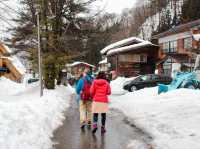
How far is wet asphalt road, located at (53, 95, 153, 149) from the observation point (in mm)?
10977

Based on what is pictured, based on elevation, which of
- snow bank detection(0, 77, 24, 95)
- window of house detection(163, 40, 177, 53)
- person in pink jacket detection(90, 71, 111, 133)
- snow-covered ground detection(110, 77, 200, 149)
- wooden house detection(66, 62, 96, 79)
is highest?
window of house detection(163, 40, 177, 53)

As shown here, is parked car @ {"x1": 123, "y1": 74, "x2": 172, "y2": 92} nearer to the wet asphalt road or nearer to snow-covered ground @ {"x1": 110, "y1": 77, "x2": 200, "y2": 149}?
snow-covered ground @ {"x1": 110, "y1": 77, "x2": 200, "y2": 149}

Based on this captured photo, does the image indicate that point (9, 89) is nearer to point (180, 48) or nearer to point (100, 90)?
point (180, 48)

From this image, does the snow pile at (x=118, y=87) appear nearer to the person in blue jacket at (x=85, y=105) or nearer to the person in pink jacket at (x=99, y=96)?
the person in blue jacket at (x=85, y=105)

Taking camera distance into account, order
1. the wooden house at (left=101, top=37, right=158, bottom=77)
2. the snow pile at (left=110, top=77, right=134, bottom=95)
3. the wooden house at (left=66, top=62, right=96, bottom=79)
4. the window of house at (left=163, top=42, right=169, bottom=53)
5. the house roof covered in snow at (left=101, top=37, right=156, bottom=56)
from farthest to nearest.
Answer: the wooden house at (left=101, top=37, right=158, bottom=77)
the window of house at (left=163, top=42, right=169, bottom=53)
the house roof covered in snow at (left=101, top=37, right=156, bottom=56)
the snow pile at (left=110, top=77, right=134, bottom=95)
the wooden house at (left=66, top=62, right=96, bottom=79)

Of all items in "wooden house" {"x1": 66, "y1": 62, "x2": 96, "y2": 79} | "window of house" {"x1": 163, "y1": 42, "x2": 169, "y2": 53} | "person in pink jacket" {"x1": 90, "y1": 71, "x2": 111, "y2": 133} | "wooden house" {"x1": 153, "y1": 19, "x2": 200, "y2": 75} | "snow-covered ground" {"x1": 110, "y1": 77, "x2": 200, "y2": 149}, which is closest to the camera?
"snow-covered ground" {"x1": 110, "y1": 77, "x2": 200, "y2": 149}

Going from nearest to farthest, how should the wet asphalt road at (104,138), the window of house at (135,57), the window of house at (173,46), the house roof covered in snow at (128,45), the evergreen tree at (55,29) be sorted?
the wet asphalt road at (104,138) < the evergreen tree at (55,29) < the window of house at (173,46) < the house roof covered in snow at (128,45) < the window of house at (135,57)

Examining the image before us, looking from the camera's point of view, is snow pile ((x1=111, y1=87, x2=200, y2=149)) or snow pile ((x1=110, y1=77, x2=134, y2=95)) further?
snow pile ((x1=110, y1=77, x2=134, y2=95))

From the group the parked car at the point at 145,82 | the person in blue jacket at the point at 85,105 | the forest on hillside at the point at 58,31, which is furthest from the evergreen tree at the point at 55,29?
the person in blue jacket at the point at 85,105

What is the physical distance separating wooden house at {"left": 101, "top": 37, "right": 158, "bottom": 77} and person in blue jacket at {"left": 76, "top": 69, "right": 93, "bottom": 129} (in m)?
48.9

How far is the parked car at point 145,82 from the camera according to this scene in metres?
39.5

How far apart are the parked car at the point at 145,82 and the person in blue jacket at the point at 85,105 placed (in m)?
25.2

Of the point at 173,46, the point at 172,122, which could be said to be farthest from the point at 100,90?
the point at 173,46

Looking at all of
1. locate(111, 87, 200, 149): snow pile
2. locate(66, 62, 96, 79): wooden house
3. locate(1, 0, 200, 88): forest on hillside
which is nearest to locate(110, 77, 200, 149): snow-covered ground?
locate(111, 87, 200, 149): snow pile
